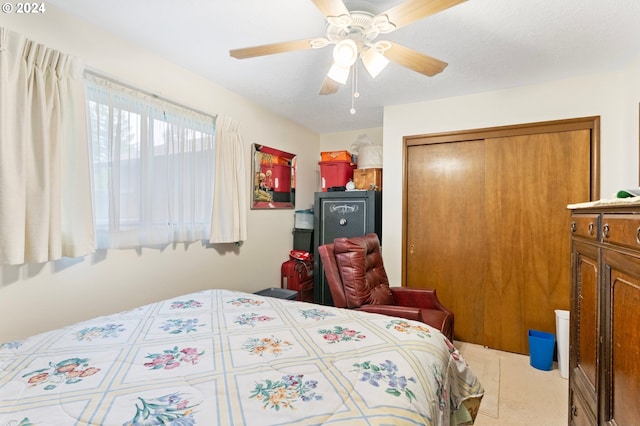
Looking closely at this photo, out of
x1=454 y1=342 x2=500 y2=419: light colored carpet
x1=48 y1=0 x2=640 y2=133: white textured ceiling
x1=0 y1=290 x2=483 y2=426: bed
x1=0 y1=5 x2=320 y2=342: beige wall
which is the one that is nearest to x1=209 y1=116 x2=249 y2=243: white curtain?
x1=0 y1=5 x2=320 y2=342: beige wall

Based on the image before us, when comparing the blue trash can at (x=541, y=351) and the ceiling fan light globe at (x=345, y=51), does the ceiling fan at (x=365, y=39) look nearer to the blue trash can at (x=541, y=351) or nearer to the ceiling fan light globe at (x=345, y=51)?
the ceiling fan light globe at (x=345, y=51)

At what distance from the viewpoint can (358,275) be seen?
88.4 inches

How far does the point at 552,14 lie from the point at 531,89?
1133 millimetres

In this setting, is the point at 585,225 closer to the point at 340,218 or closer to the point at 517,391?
the point at 517,391

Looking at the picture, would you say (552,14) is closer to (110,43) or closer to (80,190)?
(110,43)

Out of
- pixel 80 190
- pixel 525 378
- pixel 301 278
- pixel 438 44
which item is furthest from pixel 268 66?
pixel 525 378

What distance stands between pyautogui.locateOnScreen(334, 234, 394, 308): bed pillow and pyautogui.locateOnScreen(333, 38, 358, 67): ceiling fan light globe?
49.5 inches

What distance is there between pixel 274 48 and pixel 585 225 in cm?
178

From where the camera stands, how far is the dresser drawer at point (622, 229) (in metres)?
0.96

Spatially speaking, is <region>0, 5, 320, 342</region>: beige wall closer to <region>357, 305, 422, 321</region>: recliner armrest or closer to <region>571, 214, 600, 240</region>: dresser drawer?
<region>357, 305, 422, 321</region>: recliner armrest

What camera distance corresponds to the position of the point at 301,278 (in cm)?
359

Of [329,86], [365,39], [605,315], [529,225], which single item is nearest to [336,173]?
[329,86]

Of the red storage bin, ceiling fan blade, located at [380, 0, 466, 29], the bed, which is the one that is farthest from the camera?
the red storage bin

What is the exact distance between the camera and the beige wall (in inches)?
63.9
